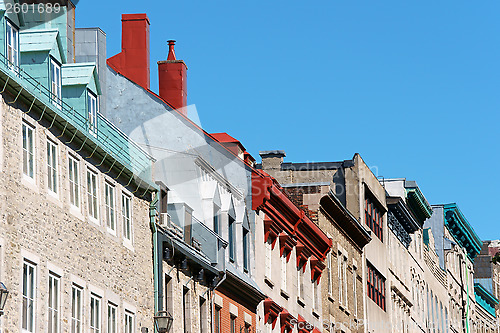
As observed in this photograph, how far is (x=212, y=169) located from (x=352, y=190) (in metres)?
20.1

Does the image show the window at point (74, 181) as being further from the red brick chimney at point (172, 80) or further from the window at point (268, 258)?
the window at point (268, 258)

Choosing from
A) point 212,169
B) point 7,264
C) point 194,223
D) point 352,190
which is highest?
point 352,190

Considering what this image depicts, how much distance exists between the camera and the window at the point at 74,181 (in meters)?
26.6

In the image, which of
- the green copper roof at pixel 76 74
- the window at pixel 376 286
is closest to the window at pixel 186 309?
the green copper roof at pixel 76 74

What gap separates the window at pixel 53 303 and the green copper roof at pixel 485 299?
69059 mm

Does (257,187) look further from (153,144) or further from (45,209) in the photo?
(45,209)

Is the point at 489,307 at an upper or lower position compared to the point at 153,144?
upper

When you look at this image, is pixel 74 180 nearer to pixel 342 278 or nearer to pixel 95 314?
pixel 95 314

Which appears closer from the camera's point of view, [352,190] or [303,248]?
[303,248]

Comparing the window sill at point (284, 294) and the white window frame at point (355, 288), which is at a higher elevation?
the white window frame at point (355, 288)

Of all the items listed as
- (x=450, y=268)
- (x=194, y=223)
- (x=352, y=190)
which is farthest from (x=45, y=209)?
(x=450, y=268)

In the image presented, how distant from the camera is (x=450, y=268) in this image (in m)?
82.7

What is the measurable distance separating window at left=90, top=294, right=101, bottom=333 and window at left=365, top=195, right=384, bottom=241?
3176 centimetres

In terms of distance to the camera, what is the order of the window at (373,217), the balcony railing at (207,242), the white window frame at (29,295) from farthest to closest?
the window at (373,217)
the balcony railing at (207,242)
the white window frame at (29,295)
